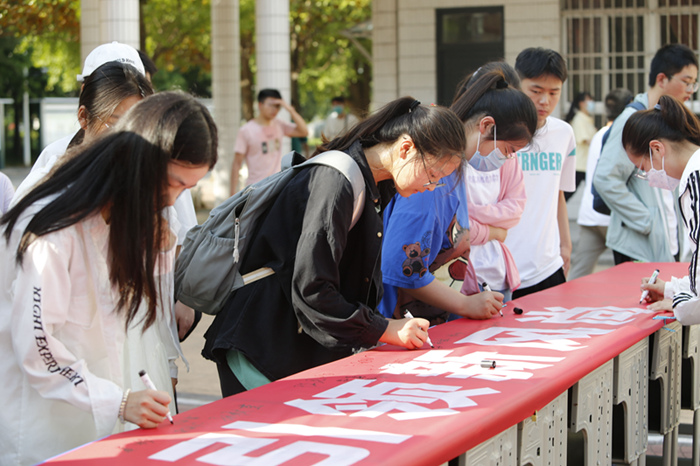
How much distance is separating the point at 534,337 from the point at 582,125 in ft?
26.7

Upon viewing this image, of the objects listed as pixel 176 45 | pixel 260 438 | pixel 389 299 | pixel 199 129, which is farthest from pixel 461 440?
pixel 176 45

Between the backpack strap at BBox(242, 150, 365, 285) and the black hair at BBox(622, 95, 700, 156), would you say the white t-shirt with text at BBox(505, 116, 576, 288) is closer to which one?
the black hair at BBox(622, 95, 700, 156)

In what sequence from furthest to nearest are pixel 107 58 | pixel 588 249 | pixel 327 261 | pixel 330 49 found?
pixel 330 49 < pixel 588 249 < pixel 107 58 < pixel 327 261

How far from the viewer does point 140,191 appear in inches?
73.4

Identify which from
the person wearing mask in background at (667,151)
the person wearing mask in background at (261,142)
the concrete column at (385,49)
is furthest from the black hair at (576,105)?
the person wearing mask in background at (667,151)

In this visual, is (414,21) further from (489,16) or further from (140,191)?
(140,191)

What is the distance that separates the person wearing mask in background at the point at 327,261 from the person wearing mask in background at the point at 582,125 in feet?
24.9

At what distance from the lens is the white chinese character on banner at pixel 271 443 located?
5.53 feet

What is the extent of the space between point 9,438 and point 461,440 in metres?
1.03

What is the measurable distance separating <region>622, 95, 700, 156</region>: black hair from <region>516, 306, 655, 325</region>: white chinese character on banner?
27.5 inches

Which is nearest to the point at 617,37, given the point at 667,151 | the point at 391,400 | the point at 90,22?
the point at 90,22

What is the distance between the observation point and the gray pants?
5.67m

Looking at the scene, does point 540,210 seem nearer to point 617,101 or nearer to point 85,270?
point 85,270

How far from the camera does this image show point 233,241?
8.25 feet
